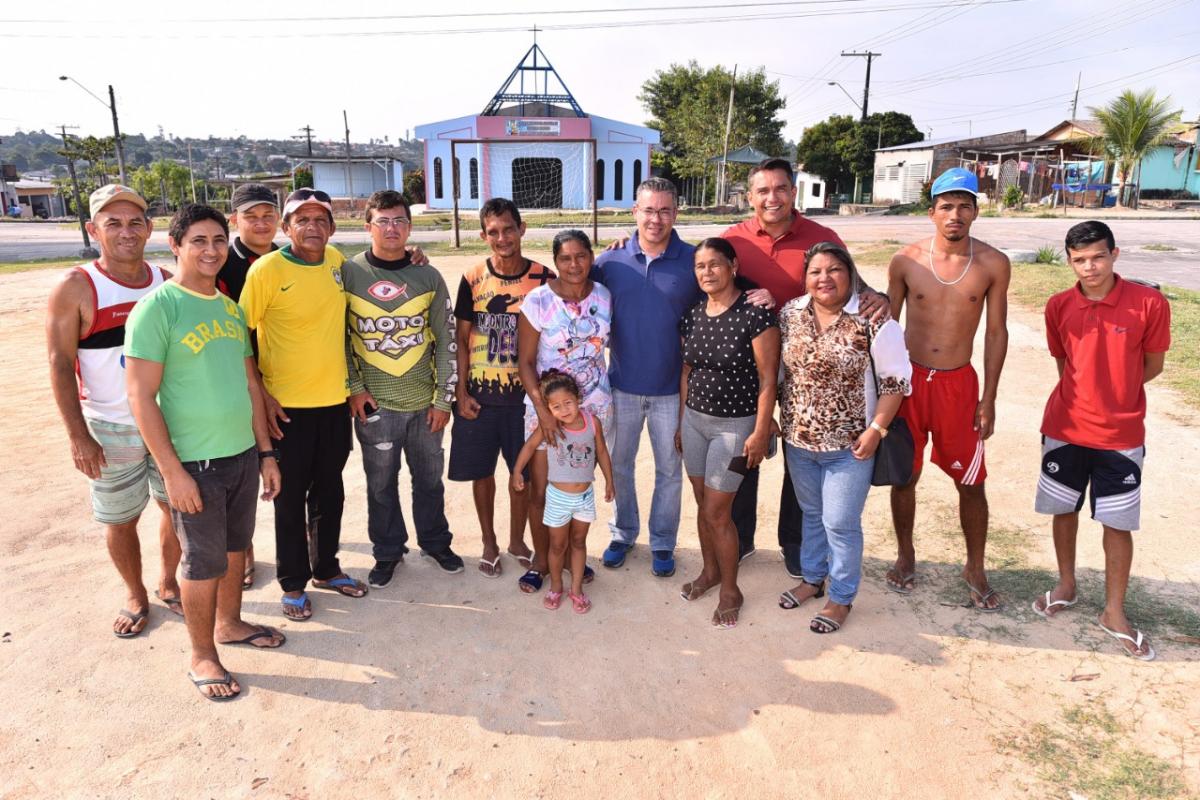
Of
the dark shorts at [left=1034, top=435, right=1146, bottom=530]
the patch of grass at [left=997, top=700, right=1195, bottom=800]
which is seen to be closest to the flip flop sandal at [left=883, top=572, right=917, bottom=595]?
the dark shorts at [left=1034, top=435, right=1146, bottom=530]

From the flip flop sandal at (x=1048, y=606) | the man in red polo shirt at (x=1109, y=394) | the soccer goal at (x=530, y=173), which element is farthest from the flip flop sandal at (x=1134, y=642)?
the soccer goal at (x=530, y=173)

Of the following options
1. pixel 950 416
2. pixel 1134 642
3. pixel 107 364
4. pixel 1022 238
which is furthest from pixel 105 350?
pixel 1022 238

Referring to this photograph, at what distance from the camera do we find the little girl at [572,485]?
384cm

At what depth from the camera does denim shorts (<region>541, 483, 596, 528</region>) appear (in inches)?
152

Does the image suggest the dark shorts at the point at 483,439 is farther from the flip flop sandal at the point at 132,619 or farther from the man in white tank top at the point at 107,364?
the flip flop sandal at the point at 132,619

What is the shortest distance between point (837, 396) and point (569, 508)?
1.41m

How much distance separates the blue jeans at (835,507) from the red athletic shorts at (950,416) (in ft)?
1.57

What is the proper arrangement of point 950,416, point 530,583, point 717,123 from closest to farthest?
1. point 950,416
2. point 530,583
3. point 717,123

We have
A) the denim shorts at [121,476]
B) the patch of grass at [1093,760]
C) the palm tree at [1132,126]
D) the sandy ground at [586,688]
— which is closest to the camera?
the patch of grass at [1093,760]

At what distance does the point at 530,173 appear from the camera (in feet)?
119

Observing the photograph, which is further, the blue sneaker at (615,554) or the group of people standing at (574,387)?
the blue sneaker at (615,554)

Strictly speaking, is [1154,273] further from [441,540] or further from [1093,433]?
[441,540]

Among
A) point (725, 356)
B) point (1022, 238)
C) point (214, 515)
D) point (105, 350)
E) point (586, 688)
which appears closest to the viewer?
point (214, 515)

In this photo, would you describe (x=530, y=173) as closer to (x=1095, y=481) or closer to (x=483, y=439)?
(x=483, y=439)
